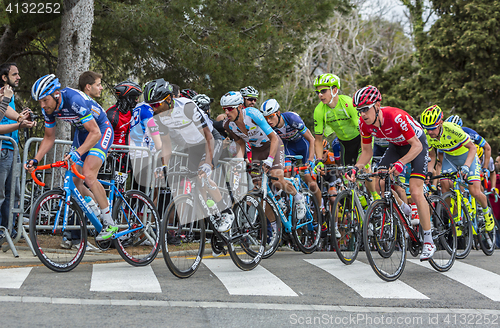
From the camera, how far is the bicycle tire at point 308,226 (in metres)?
7.66

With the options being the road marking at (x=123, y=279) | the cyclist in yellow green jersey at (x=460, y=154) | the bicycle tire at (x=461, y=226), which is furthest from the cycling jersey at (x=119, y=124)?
the bicycle tire at (x=461, y=226)

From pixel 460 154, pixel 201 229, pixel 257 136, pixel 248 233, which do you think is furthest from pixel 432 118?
pixel 201 229

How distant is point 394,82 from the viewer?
2489 centimetres

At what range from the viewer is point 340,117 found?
8344 mm

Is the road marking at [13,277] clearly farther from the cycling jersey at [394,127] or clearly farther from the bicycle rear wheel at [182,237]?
the cycling jersey at [394,127]

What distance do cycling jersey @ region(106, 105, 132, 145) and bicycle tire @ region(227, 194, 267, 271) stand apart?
214 cm

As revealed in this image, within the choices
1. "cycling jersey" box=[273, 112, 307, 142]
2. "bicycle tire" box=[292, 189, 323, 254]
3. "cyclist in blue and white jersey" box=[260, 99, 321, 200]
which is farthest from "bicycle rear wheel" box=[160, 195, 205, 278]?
"cycling jersey" box=[273, 112, 307, 142]

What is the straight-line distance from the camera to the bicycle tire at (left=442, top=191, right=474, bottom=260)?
315 inches

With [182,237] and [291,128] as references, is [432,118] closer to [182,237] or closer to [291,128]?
[291,128]

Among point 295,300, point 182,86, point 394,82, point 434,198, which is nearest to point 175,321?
point 295,300

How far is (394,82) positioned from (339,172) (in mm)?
18200

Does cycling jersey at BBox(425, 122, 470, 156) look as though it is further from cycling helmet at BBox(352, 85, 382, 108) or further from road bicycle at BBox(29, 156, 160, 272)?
road bicycle at BBox(29, 156, 160, 272)

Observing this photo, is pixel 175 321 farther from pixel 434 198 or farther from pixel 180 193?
pixel 434 198

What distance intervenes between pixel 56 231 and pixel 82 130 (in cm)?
113
